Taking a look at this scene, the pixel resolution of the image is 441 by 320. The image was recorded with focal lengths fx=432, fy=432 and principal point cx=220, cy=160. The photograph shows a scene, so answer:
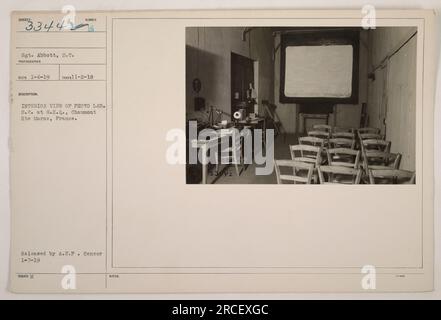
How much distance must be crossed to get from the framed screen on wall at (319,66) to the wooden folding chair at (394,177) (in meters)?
0.26

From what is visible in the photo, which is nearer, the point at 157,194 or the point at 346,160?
the point at 157,194

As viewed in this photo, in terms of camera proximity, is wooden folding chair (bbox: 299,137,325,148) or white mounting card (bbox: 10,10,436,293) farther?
wooden folding chair (bbox: 299,137,325,148)

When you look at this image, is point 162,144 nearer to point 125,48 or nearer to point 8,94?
point 125,48

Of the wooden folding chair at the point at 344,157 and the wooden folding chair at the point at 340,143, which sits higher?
the wooden folding chair at the point at 340,143

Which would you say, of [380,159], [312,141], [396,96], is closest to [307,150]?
[312,141]

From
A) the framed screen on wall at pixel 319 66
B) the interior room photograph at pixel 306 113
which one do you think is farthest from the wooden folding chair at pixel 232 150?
the framed screen on wall at pixel 319 66

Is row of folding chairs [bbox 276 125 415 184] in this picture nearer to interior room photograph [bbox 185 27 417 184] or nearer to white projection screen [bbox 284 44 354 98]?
interior room photograph [bbox 185 27 417 184]

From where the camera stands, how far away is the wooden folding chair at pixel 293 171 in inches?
54.8

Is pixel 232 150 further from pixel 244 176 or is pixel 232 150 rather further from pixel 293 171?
pixel 293 171

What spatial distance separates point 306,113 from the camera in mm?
1469

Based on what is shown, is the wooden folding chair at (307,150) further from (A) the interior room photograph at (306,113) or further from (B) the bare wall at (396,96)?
(B) the bare wall at (396,96)

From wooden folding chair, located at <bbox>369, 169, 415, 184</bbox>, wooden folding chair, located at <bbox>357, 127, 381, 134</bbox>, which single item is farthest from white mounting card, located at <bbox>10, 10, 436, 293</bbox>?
wooden folding chair, located at <bbox>357, 127, 381, 134</bbox>

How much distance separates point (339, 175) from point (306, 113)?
0.84 feet

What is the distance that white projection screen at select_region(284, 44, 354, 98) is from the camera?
56.1 inches
